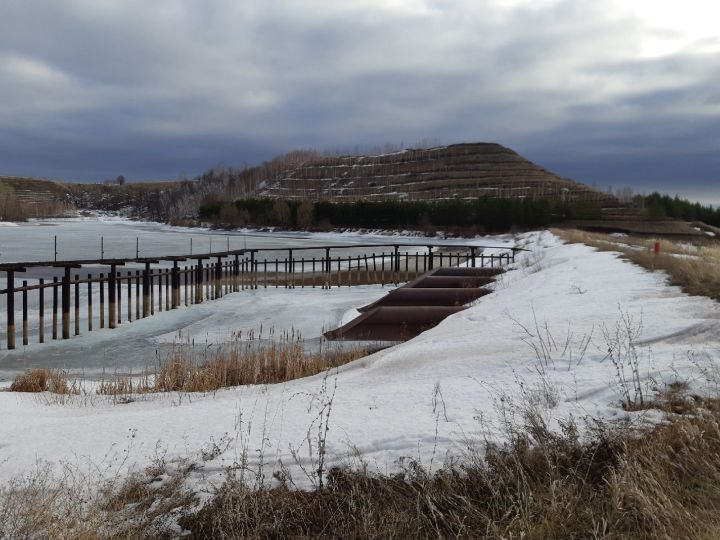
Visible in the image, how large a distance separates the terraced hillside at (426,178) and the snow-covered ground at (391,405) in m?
104

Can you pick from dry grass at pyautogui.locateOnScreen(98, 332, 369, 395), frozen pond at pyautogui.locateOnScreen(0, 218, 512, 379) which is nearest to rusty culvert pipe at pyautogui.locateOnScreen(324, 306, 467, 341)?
frozen pond at pyautogui.locateOnScreen(0, 218, 512, 379)

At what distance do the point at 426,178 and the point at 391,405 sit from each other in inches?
5338

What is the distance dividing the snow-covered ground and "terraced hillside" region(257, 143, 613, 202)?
104m

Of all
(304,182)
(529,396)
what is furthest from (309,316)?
(304,182)

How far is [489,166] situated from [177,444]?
465ft

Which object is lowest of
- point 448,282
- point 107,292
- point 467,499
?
point 107,292

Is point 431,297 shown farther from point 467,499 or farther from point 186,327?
point 467,499

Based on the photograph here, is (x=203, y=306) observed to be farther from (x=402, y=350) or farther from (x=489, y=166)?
(x=489, y=166)

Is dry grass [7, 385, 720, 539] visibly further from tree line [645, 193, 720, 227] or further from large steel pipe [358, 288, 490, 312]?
tree line [645, 193, 720, 227]

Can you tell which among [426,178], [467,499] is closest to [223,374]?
[467,499]

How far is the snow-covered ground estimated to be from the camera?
14.5 ft

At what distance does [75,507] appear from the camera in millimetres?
3768

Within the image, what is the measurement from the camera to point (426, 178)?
138 meters

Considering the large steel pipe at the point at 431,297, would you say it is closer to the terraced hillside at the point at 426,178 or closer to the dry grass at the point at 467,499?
the dry grass at the point at 467,499
